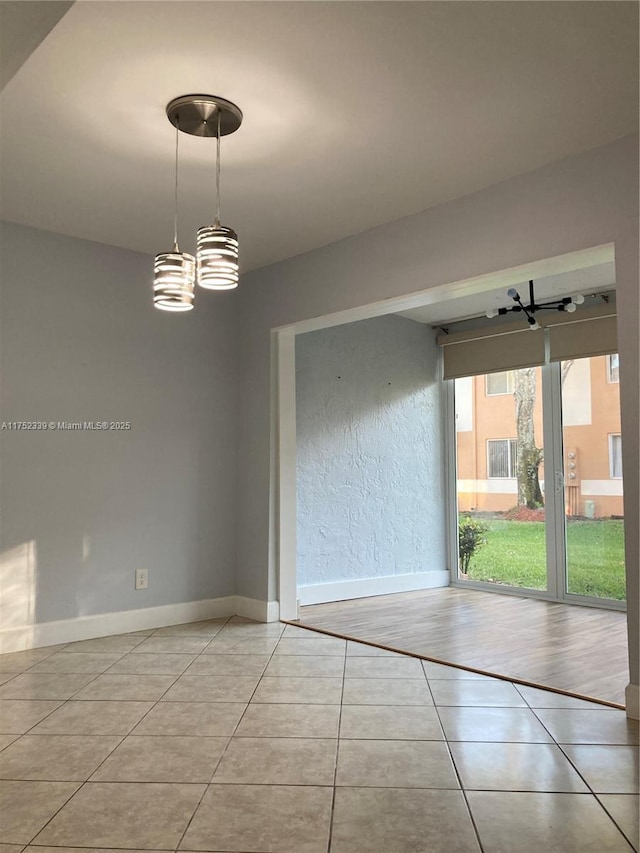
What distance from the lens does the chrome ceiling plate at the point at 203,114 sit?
2701 mm

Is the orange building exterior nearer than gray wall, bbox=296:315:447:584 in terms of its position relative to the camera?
Yes

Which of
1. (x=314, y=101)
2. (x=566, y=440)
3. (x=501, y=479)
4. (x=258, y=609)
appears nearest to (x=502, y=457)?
(x=501, y=479)

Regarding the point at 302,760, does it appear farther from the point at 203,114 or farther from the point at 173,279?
the point at 203,114

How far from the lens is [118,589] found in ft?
14.4

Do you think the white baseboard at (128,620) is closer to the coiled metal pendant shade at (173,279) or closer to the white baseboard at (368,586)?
the white baseboard at (368,586)

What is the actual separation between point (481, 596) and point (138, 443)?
3.06 m

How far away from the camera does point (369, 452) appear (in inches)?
236

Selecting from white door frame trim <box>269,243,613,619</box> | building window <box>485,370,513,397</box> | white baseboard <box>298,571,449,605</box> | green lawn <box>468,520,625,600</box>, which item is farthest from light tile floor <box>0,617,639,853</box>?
building window <box>485,370,513,397</box>

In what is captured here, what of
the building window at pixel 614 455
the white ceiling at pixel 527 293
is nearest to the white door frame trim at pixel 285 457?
the white ceiling at pixel 527 293

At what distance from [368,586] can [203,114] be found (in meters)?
4.04

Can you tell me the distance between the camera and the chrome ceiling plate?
2.70 m

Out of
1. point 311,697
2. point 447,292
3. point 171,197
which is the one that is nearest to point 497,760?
point 311,697

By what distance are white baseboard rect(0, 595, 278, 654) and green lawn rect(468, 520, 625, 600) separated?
2261mm

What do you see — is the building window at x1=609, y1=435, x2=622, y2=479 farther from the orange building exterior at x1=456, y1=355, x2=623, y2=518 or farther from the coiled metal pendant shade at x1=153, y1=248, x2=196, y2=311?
the coiled metal pendant shade at x1=153, y1=248, x2=196, y2=311
